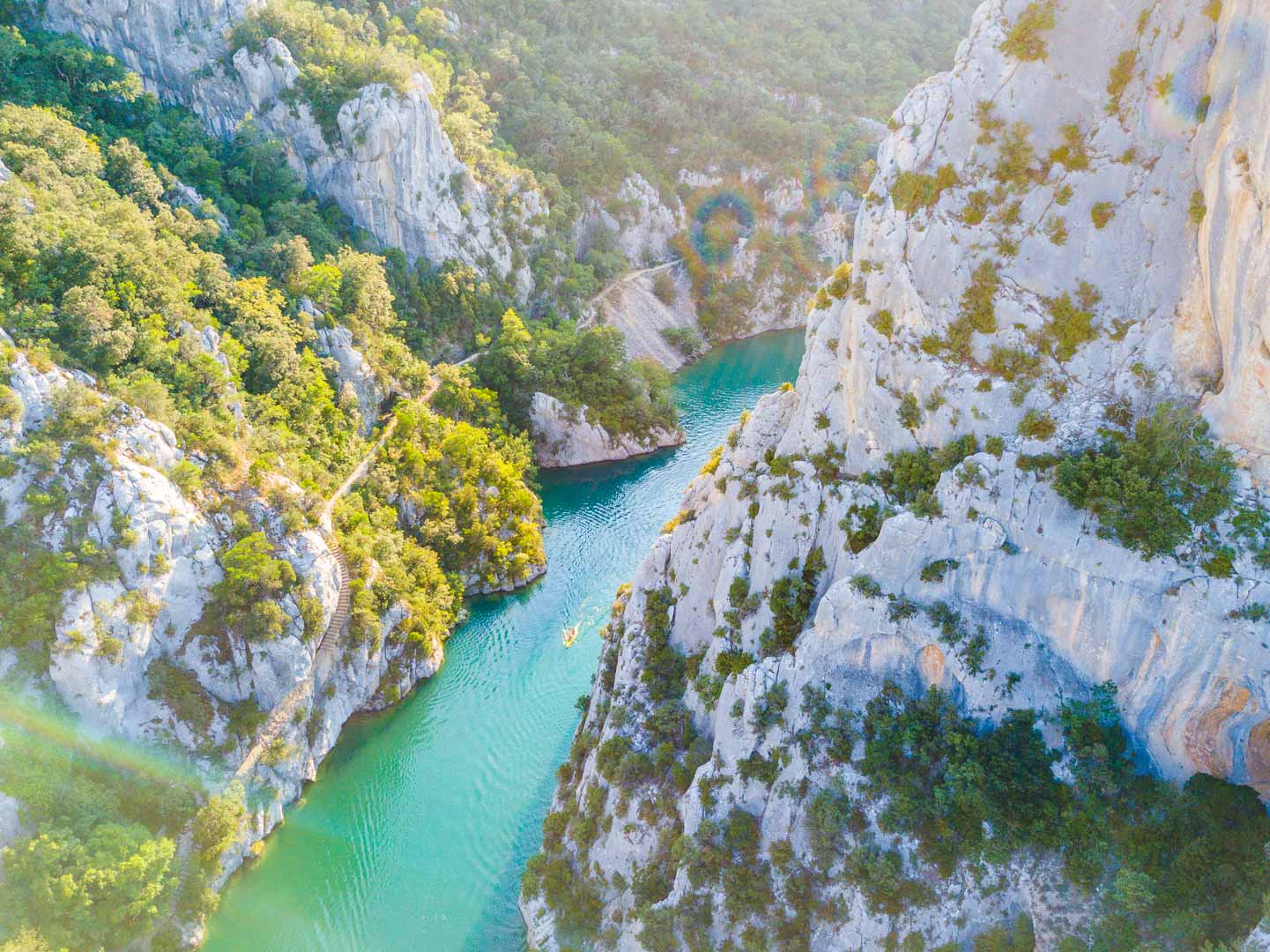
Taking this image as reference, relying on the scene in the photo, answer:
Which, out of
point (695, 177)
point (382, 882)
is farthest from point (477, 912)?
point (695, 177)

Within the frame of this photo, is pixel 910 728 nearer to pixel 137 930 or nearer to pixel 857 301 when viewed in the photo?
pixel 857 301

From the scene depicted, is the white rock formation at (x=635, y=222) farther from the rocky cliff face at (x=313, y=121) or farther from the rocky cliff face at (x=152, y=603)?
the rocky cliff face at (x=152, y=603)

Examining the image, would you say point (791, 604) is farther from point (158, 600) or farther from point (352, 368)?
point (352, 368)

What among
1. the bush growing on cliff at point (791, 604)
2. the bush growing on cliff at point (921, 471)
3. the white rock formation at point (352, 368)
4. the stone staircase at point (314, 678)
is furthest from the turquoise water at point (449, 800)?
the bush growing on cliff at point (921, 471)

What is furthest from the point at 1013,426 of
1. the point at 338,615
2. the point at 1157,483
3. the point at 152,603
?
the point at 152,603

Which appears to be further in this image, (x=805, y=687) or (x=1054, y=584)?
(x=805, y=687)

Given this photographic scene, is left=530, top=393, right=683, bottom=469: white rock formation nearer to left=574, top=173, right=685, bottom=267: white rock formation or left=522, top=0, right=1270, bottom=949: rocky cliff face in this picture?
left=574, top=173, right=685, bottom=267: white rock formation

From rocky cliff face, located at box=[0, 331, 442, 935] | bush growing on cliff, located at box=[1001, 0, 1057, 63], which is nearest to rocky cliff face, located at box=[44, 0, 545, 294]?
rocky cliff face, located at box=[0, 331, 442, 935]
